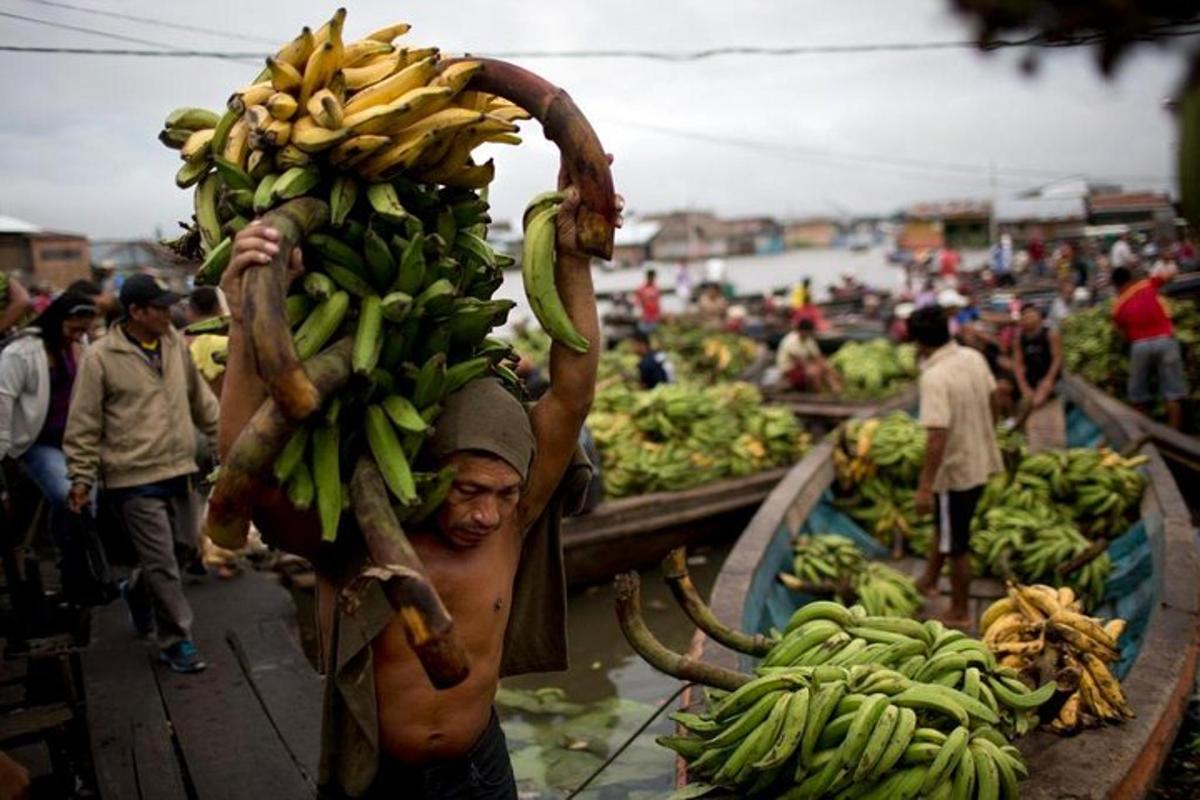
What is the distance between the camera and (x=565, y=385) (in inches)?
92.1

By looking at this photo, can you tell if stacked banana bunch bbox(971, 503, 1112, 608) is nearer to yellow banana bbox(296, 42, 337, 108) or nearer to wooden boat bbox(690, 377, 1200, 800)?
wooden boat bbox(690, 377, 1200, 800)

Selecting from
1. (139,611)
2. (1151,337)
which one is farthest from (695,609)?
(1151,337)

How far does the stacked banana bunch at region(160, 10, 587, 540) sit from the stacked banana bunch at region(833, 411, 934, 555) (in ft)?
19.7

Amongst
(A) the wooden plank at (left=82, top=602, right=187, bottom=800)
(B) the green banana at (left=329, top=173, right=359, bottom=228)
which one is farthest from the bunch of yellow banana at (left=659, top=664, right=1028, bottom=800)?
(A) the wooden plank at (left=82, top=602, right=187, bottom=800)

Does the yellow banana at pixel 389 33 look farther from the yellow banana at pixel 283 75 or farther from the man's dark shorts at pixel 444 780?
the man's dark shorts at pixel 444 780

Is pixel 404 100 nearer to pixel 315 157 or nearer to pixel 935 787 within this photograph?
pixel 315 157

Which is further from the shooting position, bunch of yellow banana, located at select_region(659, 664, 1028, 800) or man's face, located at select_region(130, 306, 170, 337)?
man's face, located at select_region(130, 306, 170, 337)

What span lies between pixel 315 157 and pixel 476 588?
1062mm

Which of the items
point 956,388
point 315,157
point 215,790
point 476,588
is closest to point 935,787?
point 476,588

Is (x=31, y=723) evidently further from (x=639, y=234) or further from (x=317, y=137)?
(x=639, y=234)

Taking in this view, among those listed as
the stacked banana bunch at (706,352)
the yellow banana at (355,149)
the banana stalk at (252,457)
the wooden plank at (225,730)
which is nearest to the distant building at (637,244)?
the stacked banana bunch at (706,352)

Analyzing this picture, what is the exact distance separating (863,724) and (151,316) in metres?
3.90

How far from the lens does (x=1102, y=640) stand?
363 centimetres

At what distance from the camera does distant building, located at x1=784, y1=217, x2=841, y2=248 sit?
87400 mm
